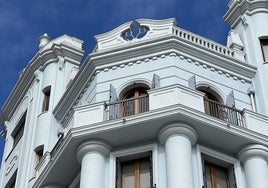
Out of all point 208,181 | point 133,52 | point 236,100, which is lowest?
point 208,181

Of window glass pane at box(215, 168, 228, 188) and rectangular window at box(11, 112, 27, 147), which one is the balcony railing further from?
rectangular window at box(11, 112, 27, 147)

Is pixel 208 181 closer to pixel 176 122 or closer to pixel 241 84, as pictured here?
pixel 176 122

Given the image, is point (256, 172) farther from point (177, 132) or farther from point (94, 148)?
point (94, 148)

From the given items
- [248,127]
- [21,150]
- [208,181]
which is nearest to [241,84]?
[248,127]

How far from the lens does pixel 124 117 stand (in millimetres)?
24969

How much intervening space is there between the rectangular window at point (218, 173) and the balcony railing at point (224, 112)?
1644mm

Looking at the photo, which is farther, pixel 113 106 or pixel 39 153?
pixel 39 153

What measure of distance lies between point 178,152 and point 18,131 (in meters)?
12.9

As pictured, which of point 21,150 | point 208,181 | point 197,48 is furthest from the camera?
point 21,150

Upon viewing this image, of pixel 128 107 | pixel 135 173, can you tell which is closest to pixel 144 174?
pixel 135 173

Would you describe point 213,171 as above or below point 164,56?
below

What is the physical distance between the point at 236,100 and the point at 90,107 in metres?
5.34

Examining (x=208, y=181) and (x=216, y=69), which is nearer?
(x=208, y=181)

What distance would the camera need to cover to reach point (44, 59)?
33688 mm
